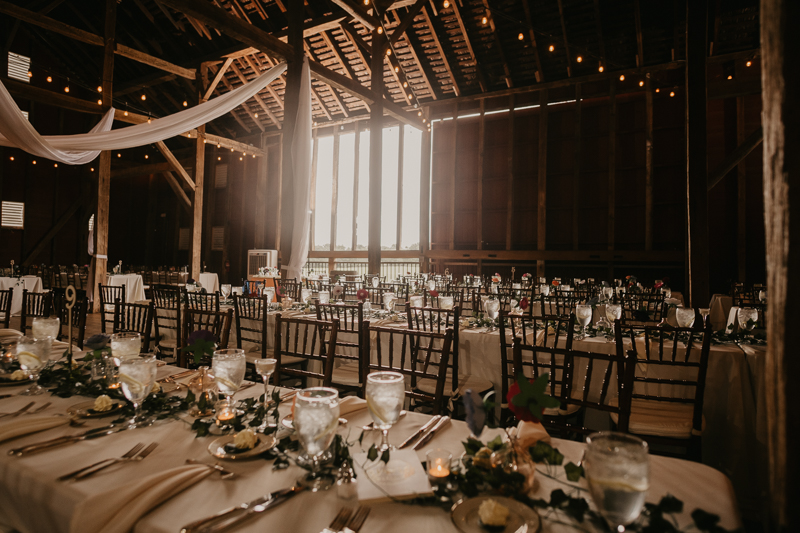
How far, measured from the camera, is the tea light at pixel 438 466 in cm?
96

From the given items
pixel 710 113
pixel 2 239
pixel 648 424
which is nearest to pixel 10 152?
pixel 2 239

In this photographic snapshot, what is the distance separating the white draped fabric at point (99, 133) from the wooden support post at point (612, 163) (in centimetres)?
758

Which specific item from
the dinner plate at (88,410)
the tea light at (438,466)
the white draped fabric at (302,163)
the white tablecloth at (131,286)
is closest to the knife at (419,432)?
the tea light at (438,466)

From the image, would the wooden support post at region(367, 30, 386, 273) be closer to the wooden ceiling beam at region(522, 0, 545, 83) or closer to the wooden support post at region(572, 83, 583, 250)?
the wooden ceiling beam at region(522, 0, 545, 83)

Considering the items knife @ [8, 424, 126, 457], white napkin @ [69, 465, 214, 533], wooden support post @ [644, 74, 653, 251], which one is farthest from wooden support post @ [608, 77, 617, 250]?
white napkin @ [69, 465, 214, 533]

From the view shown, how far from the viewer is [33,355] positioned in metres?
1.64

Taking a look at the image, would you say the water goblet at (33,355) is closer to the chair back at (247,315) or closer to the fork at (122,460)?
the fork at (122,460)

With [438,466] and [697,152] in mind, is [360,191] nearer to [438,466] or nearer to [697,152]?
[697,152]

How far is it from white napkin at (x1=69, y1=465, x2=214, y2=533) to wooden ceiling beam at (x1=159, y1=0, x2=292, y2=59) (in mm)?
6444

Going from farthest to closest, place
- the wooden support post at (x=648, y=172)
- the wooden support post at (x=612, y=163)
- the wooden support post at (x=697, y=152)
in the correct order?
1. the wooden support post at (x=612, y=163)
2. the wooden support post at (x=648, y=172)
3. the wooden support post at (x=697, y=152)

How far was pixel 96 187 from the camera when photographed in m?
8.43

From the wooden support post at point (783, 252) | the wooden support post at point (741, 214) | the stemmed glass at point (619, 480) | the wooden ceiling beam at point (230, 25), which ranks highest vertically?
the wooden ceiling beam at point (230, 25)

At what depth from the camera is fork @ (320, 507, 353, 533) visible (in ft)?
2.52

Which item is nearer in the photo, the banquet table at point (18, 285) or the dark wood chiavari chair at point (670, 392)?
the dark wood chiavari chair at point (670, 392)
